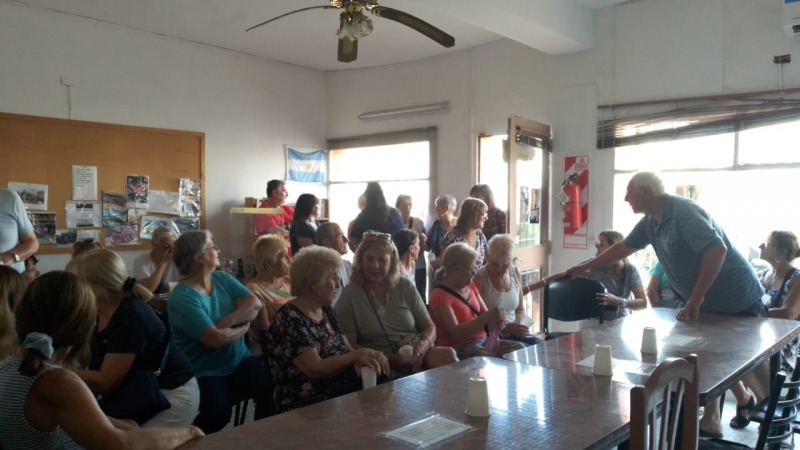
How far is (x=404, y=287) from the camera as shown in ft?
9.70

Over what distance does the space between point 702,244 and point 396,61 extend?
186 inches

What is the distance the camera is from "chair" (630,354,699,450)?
1.27m

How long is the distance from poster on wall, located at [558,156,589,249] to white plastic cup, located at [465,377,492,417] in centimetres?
406

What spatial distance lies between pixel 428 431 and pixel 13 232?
114 inches

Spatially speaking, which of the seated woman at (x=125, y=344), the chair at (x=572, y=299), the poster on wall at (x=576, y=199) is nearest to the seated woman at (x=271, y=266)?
the seated woman at (x=125, y=344)

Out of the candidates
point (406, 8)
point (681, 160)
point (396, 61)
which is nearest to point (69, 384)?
point (406, 8)

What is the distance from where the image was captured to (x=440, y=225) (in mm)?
5309

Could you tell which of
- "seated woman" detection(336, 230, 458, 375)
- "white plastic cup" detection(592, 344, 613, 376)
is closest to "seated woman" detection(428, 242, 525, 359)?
"seated woman" detection(336, 230, 458, 375)

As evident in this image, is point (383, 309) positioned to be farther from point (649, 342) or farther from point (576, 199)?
point (576, 199)

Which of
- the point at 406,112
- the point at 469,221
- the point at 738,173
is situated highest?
the point at 406,112

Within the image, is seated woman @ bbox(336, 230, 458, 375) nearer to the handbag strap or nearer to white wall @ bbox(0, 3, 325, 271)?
the handbag strap

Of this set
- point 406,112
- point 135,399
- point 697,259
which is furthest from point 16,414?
point 406,112

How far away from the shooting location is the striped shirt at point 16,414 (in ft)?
5.14

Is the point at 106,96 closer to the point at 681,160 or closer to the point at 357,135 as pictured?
the point at 357,135
